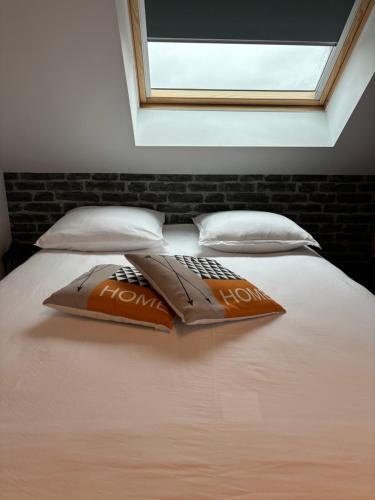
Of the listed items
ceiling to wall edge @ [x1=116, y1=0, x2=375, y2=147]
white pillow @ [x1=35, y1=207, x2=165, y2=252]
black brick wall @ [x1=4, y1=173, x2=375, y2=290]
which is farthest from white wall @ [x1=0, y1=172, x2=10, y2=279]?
ceiling to wall edge @ [x1=116, y1=0, x2=375, y2=147]

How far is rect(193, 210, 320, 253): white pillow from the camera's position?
7.02 feet

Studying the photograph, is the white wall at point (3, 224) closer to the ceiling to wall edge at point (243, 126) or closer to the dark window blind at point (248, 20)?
the ceiling to wall edge at point (243, 126)

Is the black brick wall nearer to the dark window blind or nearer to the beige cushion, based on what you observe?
the dark window blind

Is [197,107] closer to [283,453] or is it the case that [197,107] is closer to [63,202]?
[63,202]

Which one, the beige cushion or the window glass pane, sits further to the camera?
the window glass pane

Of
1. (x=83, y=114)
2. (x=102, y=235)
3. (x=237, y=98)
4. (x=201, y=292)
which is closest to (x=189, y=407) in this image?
(x=201, y=292)

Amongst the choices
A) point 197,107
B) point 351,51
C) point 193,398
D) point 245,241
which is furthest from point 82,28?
point 193,398

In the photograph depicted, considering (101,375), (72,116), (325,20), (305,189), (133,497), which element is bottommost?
(133,497)

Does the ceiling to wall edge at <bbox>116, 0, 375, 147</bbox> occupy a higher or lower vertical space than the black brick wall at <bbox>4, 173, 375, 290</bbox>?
higher

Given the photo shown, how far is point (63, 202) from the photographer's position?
8.89 ft

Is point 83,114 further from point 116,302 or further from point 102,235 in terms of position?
point 116,302

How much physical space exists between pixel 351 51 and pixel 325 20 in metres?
0.30

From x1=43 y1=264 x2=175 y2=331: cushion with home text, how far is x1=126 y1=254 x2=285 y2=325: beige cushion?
48mm

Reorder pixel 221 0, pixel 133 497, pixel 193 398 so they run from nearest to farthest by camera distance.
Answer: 1. pixel 133 497
2. pixel 193 398
3. pixel 221 0
